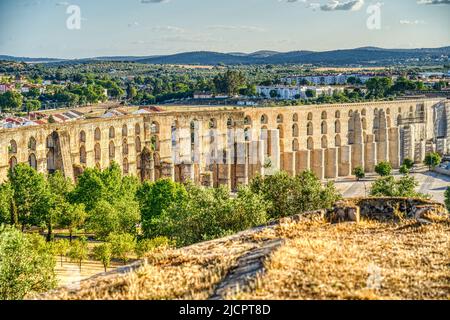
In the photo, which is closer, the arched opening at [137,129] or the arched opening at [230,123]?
the arched opening at [137,129]

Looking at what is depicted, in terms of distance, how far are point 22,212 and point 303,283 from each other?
24.9 meters

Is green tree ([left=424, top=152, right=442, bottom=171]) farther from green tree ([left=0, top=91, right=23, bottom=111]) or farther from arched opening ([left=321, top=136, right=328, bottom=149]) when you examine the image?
green tree ([left=0, top=91, right=23, bottom=111])

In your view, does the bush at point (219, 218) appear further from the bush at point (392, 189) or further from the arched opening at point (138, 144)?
the arched opening at point (138, 144)

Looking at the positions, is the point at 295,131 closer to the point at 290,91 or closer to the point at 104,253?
the point at 104,253

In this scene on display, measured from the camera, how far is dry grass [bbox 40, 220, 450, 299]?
784 cm

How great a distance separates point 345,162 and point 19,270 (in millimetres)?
39721

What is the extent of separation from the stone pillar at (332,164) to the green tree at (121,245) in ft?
90.9

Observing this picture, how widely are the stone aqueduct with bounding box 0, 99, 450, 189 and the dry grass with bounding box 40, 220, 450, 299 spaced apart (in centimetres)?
2595

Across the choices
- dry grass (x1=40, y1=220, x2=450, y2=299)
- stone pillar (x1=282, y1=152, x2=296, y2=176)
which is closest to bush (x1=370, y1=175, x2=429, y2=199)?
stone pillar (x1=282, y1=152, x2=296, y2=176)

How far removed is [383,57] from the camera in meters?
193

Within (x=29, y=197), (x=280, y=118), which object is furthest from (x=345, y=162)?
(x=29, y=197)

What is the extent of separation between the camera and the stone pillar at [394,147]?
56.6 metres

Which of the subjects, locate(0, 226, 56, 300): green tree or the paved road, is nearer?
locate(0, 226, 56, 300): green tree

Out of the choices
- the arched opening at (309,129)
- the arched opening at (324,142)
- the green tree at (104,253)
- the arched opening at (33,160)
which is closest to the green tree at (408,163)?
the arched opening at (324,142)
